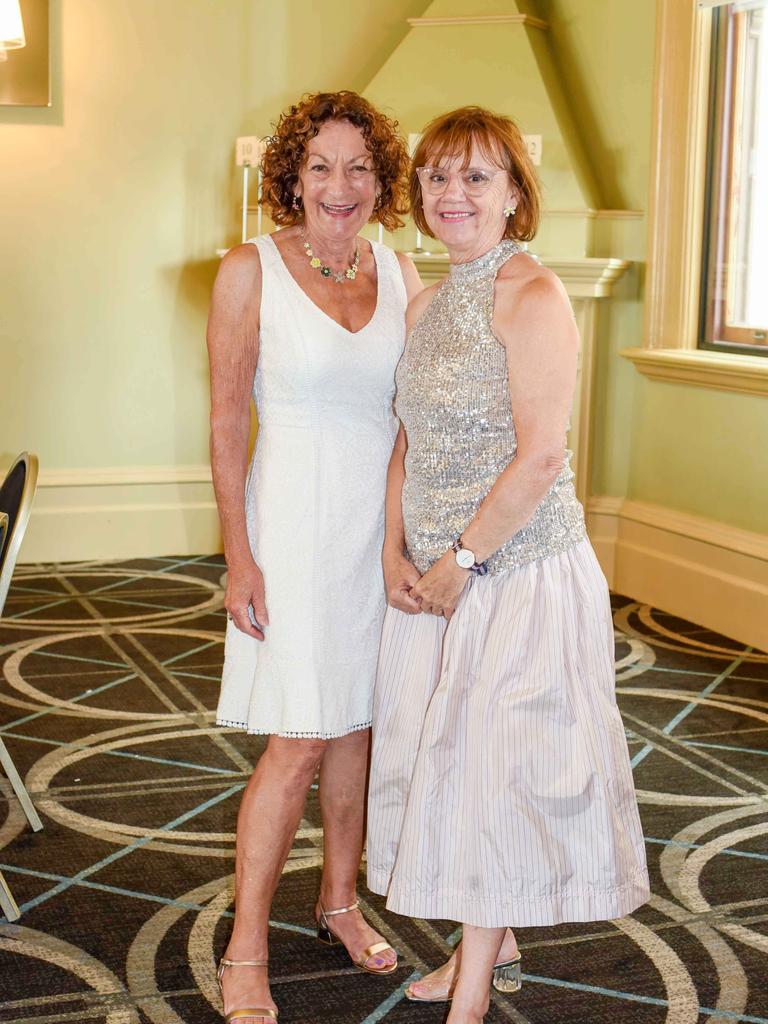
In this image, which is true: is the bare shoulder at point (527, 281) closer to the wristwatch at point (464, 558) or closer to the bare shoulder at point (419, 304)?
the bare shoulder at point (419, 304)

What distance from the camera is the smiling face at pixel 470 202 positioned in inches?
84.1

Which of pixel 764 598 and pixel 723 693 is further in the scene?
pixel 764 598

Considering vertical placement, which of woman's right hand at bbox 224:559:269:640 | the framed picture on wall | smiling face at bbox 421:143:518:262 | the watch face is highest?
the framed picture on wall

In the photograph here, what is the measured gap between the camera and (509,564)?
219 centimetres

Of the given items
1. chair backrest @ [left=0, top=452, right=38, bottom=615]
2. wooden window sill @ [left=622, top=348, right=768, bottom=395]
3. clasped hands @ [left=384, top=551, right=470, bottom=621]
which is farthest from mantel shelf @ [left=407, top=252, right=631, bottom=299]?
clasped hands @ [left=384, top=551, right=470, bottom=621]

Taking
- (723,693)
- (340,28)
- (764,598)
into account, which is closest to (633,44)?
(340,28)

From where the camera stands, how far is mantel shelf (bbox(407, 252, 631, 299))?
550 centimetres

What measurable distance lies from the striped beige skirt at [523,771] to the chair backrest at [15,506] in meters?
1.00

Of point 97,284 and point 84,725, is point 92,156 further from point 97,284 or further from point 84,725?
point 84,725

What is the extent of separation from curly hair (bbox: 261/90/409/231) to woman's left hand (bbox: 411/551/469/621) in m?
0.69

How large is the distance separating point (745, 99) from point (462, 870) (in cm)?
384

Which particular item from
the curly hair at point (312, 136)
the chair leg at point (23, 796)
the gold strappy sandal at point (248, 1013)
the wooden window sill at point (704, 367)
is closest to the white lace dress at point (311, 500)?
the curly hair at point (312, 136)

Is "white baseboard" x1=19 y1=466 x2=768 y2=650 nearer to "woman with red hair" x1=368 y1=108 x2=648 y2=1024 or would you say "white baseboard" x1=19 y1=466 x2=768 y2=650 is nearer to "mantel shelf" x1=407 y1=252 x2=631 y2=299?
"mantel shelf" x1=407 y1=252 x2=631 y2=299

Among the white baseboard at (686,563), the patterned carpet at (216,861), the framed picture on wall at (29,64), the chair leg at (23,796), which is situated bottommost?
the patterned carpet at (216,861)
